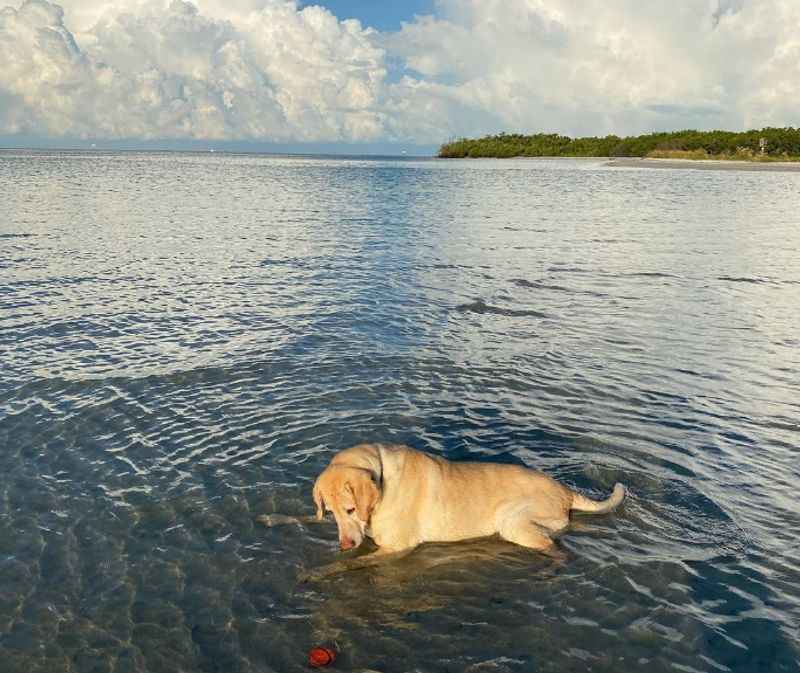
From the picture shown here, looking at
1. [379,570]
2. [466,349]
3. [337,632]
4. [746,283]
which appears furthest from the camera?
[746,283]

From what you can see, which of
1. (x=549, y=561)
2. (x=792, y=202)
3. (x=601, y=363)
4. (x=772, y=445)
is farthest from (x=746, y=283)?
(x=792, y=202)

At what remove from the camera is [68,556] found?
256 inches

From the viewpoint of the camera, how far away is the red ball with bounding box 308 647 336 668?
17.1ft

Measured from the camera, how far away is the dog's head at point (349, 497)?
19.7 feet

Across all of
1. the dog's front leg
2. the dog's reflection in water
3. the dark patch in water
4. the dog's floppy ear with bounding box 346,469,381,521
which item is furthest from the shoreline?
the dog's floppy ear with bounding box 346,469,381,521

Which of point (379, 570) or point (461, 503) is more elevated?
point (461, 503)

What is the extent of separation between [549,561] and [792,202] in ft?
163

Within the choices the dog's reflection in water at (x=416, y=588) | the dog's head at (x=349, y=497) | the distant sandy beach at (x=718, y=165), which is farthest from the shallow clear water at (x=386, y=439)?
the distant sandy beach at (x=718, y=165)

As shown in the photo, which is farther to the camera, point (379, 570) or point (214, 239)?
point (214, 239)

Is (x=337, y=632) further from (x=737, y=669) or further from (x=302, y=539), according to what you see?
(x=737, y=669)

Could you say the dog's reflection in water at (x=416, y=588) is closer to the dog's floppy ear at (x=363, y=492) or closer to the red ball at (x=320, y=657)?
the red ball at (x=320, y=657)

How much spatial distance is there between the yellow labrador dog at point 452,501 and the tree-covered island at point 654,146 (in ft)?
427

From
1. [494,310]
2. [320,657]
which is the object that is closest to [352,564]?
[320,657]

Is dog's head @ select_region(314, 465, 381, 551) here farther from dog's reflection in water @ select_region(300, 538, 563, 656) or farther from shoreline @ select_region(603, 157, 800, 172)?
shoreline @ select_region(603, 157, 800, 172)
